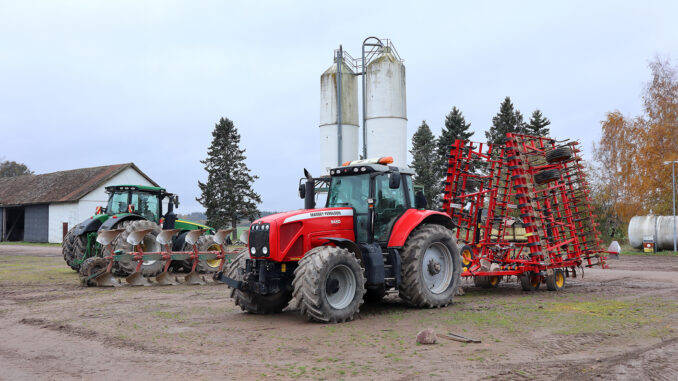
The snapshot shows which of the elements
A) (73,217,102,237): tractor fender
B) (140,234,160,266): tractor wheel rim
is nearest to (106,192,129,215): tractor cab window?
(73,217,102,237): tractor fender

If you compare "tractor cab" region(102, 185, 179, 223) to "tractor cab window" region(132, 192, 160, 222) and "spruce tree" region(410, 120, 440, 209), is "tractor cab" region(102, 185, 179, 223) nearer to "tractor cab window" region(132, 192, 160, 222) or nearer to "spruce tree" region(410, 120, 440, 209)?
"tractor cab window" region(132, 192, 160, 222)

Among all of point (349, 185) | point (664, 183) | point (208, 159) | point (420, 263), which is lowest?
point (420, 263)

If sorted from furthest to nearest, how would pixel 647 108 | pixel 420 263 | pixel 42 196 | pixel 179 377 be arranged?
1. pixel 42 196
2. pixel 647 108
3. pixel 420 263
4. pixel 179 377

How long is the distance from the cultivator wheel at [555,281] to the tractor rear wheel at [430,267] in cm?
298

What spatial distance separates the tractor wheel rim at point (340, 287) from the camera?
8625 millimetres

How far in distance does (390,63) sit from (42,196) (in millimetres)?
32004

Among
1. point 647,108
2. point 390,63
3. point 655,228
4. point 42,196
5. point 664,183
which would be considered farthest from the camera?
point 42,196

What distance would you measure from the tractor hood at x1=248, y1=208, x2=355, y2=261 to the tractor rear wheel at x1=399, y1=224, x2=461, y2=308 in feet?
4.14

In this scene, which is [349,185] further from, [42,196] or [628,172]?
[42,196]

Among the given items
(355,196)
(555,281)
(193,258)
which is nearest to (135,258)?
(193,258)

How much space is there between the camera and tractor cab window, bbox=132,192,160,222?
1673cm

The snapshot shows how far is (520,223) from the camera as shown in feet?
44.3

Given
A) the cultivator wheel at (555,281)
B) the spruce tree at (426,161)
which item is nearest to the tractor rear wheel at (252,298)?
the cultivator wheel at (555,281)

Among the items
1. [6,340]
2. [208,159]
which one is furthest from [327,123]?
[208,159]
